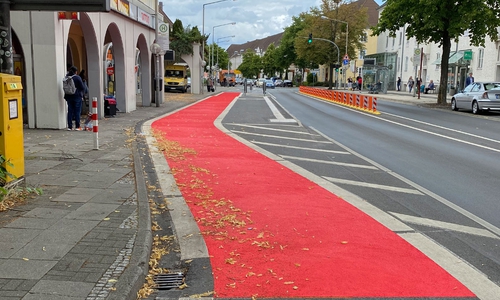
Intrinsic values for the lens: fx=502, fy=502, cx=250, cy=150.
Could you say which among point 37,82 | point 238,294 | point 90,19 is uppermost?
point 90,19

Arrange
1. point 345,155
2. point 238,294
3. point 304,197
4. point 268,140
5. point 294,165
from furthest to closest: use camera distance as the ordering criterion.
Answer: point 268,140 < point 345,155 < point 294,165 < point 304,197 < point 238,294

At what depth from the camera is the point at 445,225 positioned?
6023 millimetres

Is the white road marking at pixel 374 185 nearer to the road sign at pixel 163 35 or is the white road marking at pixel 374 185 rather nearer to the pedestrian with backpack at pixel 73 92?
the pedestrian with backpack at pixel 73 92

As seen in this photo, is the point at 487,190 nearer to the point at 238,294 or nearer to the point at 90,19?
the point at 238,294

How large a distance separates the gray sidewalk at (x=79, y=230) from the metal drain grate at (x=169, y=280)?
0.15m

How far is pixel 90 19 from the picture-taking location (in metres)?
16.4

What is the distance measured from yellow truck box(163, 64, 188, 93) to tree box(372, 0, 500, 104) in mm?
23429

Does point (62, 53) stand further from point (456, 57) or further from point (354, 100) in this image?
point (456, 57)

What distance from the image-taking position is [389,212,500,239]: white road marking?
18.8 feet

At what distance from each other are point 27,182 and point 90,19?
10.4 m

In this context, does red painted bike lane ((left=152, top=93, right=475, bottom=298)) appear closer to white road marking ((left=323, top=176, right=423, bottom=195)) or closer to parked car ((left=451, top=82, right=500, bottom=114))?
white road marking ((left=323, top=176, right=423, bottom=195))

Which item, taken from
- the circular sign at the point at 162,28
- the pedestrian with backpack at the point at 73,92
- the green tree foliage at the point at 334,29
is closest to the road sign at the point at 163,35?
the circular sign at the point at 162,28

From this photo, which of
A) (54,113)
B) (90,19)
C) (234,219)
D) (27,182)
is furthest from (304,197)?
(90,19)

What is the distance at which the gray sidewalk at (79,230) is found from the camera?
3.94 m
